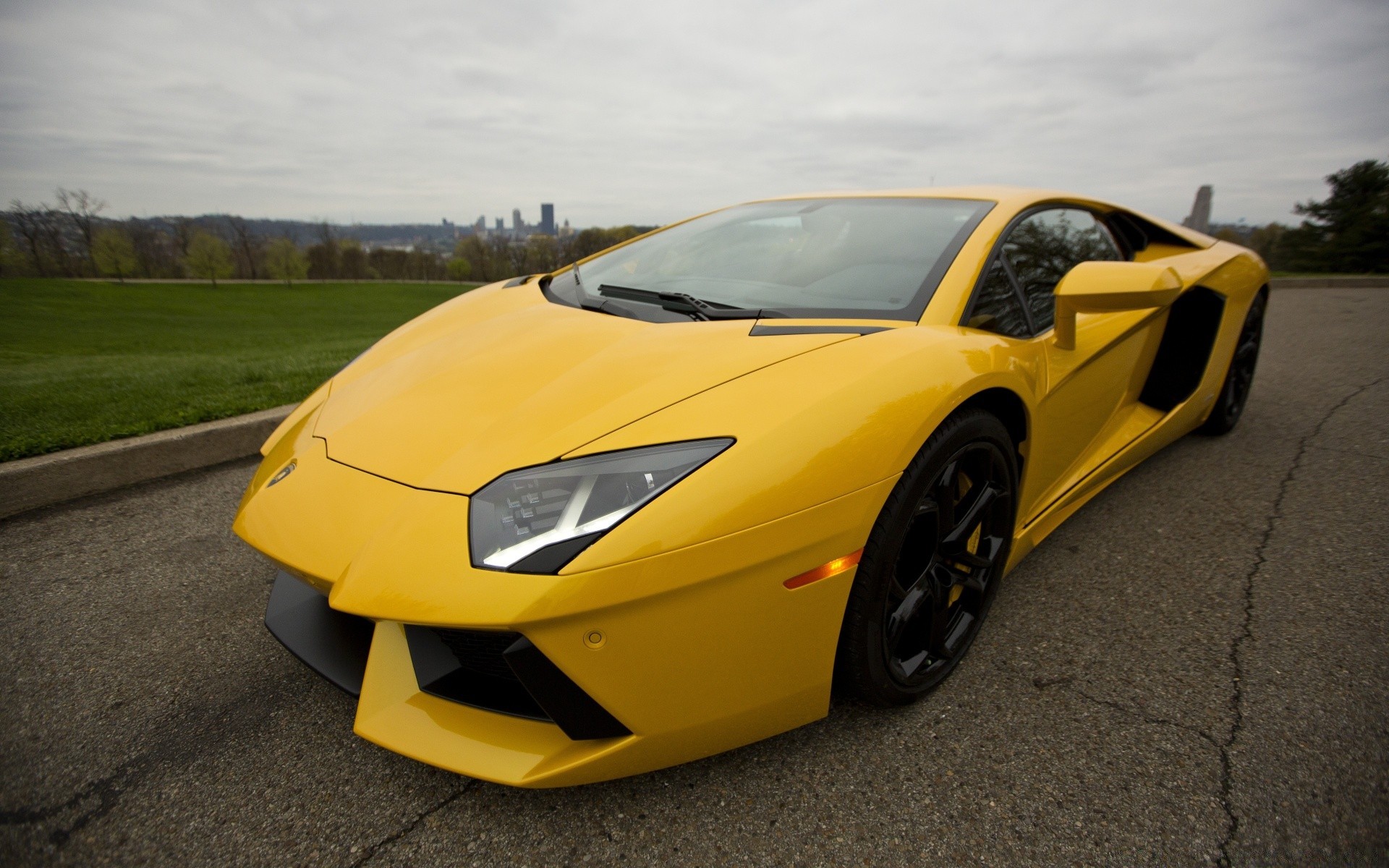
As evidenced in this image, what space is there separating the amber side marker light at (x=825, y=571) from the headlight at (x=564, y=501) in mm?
275

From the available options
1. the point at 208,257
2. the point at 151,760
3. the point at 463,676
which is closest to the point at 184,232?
the point at 208,257

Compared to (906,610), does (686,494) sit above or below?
above

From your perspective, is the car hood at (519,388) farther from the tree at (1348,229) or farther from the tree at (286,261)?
the tree at (286,261)

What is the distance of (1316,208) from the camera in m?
19.2

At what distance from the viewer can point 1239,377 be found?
3.45m

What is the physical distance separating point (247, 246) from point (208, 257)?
614 centimetres

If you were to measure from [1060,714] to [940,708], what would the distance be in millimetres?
265

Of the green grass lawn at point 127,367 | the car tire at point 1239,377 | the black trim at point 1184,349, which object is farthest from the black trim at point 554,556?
the car tire at point 1239,377

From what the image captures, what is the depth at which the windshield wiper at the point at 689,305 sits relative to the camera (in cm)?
173

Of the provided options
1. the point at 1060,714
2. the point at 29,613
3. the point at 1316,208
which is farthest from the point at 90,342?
the point at 1316,208

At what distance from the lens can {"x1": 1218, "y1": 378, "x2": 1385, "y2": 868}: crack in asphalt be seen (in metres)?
1.28

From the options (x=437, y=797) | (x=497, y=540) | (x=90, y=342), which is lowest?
(x=90, y=342)

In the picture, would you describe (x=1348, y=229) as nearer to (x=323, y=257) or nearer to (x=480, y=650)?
(x=480, y=650)

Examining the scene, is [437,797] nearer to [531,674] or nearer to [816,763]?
[531,674]
